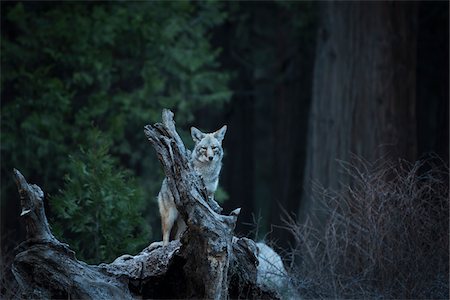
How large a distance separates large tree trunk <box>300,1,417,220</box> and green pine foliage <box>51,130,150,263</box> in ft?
16.2

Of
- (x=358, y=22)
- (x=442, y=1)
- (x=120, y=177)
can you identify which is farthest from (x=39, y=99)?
(x=442, y=1)

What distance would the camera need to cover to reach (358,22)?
51.5 feet

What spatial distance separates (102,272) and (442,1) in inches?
567

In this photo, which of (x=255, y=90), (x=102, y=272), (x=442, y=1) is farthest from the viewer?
(x=255, y=90)

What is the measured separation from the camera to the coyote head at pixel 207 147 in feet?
32.4

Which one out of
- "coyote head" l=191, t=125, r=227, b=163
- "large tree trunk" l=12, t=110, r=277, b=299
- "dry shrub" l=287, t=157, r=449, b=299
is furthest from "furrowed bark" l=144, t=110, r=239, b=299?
"dry shrub" l=287, t=157, r=449, b=299

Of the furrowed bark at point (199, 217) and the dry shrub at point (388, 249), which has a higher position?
the furrowed bark at point (199, 217)

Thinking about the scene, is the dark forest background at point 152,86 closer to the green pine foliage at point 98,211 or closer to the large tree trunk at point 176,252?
the green pine foliage at point 98,211

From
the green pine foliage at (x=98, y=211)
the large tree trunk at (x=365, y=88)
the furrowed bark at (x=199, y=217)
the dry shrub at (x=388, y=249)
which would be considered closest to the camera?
the furrowed bark at (x=199, y=217)

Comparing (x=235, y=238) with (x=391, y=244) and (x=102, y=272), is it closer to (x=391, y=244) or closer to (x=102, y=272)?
(x=102, y=272)

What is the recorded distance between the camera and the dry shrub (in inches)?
404

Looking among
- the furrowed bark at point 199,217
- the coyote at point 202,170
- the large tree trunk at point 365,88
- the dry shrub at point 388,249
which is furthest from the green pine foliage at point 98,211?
the large tree trunk at point 365,88

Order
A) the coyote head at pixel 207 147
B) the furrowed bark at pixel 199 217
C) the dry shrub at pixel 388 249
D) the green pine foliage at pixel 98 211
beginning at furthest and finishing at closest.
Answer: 1. the green pine foliage at pixel 98 211
2. the dry shrub at pixel 388 249
3. the coyote head at pixel 207 147
4. the furrowed bark at pixel 199 217

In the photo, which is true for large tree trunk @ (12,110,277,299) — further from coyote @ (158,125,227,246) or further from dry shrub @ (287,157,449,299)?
Result: dry shrub @ (287,157,449,299)
